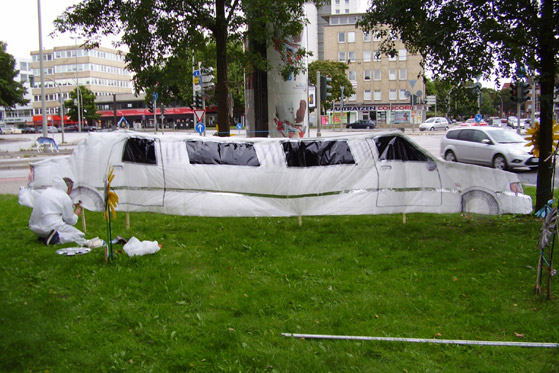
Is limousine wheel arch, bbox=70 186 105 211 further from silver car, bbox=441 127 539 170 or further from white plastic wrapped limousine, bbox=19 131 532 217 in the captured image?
silver car, bbox=441 127 539 170

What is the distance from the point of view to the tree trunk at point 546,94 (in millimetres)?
7504

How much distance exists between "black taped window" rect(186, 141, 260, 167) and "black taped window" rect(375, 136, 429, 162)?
2193 millimetres

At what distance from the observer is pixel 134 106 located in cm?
9650

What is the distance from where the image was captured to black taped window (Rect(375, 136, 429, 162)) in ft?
28.6

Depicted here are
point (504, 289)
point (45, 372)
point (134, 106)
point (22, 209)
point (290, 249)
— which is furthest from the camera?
point (134, 106)

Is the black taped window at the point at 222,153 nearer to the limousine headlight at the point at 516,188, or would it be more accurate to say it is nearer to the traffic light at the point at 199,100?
the limousine headlight at the point at 516,188

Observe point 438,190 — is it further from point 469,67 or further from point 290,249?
point 290,249

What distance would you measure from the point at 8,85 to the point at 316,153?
174ft

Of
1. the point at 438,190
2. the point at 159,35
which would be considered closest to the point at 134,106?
the point at 159,35

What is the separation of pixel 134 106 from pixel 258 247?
9462 centimetres

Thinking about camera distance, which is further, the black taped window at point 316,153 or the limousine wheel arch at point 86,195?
the limousine wheel arch at point 86,195

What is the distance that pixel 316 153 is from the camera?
29.0 ft

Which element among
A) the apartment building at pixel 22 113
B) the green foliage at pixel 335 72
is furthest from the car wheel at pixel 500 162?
the apartment building at pixel 22 113

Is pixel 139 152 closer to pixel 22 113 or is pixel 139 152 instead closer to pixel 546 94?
pixel 546 94
